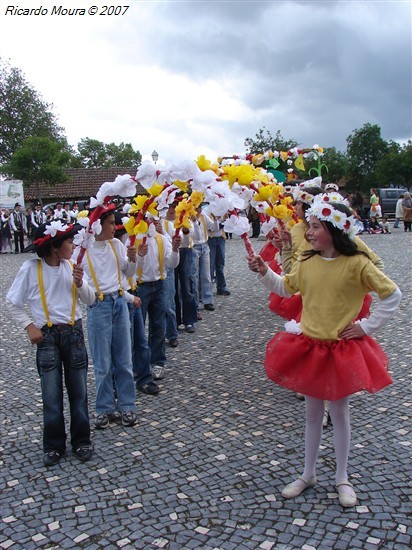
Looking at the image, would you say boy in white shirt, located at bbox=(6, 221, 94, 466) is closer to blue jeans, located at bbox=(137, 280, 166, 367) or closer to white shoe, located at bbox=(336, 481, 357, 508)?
blue jeans, located at bbox=(137, 280, 166, 367)

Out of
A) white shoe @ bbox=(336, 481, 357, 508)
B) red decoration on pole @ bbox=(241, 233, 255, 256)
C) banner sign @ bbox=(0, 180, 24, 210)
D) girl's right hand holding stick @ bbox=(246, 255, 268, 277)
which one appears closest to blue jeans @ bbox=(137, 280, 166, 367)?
red decoration on pole @ bbox=(241, 233, 255, 256)

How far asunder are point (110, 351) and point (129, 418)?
0.62 meters

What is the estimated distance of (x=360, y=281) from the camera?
10.9ft

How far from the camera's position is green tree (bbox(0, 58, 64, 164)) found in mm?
43531

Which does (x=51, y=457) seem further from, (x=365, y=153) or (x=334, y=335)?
(x=365, y=153)

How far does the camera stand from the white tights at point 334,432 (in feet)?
11.1

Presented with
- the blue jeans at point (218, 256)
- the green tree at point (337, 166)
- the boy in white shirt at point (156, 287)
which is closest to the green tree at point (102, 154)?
the green tree at point (337, 166)

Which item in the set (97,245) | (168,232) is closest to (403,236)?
(168,232)

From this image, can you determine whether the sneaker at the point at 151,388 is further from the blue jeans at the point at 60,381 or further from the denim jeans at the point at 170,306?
the denim jeans at the point at 170,306

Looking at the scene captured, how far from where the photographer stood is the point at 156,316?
6.01 metres

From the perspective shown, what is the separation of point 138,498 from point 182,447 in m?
0.78

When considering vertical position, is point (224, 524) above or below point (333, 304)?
below

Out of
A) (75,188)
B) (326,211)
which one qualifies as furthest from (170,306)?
(75,188)

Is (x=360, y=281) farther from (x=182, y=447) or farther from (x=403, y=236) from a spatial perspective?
(x=403, y=236)
